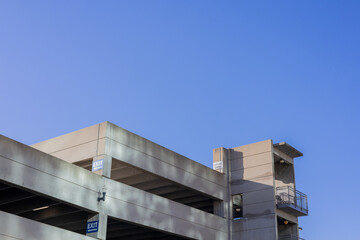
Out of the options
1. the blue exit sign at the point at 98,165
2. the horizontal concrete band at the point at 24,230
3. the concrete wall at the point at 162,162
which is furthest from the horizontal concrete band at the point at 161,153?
the horizontal concrete band at the point at 24,230

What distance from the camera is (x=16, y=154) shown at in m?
27.4

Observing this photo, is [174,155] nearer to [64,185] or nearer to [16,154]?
[64,185]

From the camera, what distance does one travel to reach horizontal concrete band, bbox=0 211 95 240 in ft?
84.7

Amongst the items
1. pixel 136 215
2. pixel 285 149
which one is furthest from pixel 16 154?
pixel 285 149

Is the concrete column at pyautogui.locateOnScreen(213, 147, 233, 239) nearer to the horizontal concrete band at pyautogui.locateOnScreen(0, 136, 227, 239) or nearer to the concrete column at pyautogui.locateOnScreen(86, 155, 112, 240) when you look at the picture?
the horizontal concrete band at pyautogui.locateOnScreen(0, 136, 227, 239)

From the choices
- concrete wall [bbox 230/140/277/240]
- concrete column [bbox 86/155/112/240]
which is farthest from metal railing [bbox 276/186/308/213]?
concrete column [bbox 86/155/112/240]

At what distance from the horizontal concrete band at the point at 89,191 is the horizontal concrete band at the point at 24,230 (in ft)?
6.04

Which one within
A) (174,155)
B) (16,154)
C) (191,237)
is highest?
(174,155)

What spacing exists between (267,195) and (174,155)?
9.17 m

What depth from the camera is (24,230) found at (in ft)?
87.6

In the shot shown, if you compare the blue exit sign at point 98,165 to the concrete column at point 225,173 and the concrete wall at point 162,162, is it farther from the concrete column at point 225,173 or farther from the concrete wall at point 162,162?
the concrete column at point 225,173

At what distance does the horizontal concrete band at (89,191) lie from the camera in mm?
27281

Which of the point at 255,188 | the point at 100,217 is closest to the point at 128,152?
the point at 100,217

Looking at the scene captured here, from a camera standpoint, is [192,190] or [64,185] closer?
[64,185]
